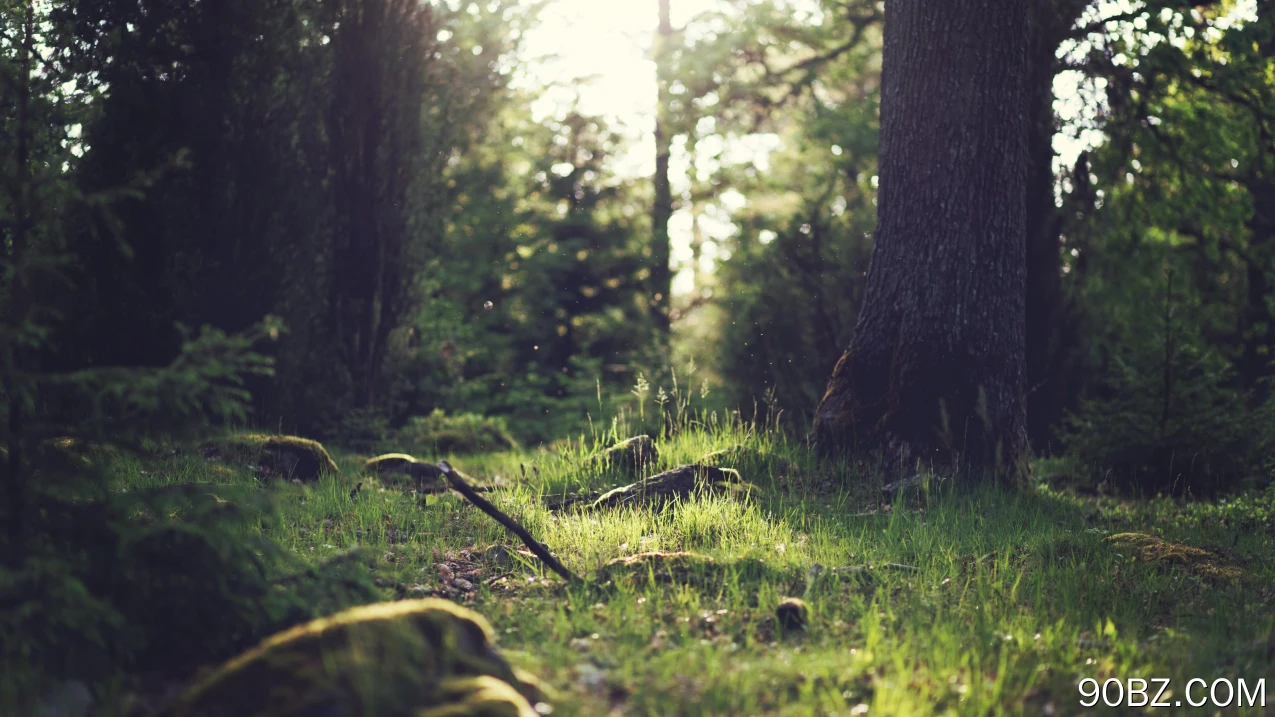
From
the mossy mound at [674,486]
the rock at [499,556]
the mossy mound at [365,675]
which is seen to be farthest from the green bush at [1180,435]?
the mossy mound at [365,675]

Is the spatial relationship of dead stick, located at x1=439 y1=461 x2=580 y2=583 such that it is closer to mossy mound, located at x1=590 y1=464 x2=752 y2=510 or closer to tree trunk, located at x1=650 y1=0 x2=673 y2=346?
mossy mound, located at x1=590 y1=464 x2=752 y2=510

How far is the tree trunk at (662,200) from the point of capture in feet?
61.6

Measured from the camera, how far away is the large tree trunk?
7207 millimetres

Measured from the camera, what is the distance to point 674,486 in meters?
6.56

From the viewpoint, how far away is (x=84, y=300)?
7.79 m

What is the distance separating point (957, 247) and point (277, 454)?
5539 millimetres

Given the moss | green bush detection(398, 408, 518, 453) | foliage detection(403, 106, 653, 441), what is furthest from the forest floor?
foliage detection(403, 106, 653, 441)

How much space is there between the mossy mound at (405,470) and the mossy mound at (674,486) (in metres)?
1.74

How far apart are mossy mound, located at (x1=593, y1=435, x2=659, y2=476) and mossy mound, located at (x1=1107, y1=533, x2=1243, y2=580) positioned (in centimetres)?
331

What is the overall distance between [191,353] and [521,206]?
1499 cm

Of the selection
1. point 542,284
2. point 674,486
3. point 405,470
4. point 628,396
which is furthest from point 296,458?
point 542,284

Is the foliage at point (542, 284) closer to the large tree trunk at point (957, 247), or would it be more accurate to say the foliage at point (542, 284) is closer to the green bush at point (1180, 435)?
the green bush at point (1180, 435)

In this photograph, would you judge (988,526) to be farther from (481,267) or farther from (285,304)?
(481,267)

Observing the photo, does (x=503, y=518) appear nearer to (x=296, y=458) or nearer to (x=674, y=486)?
(x=674, y=486)
